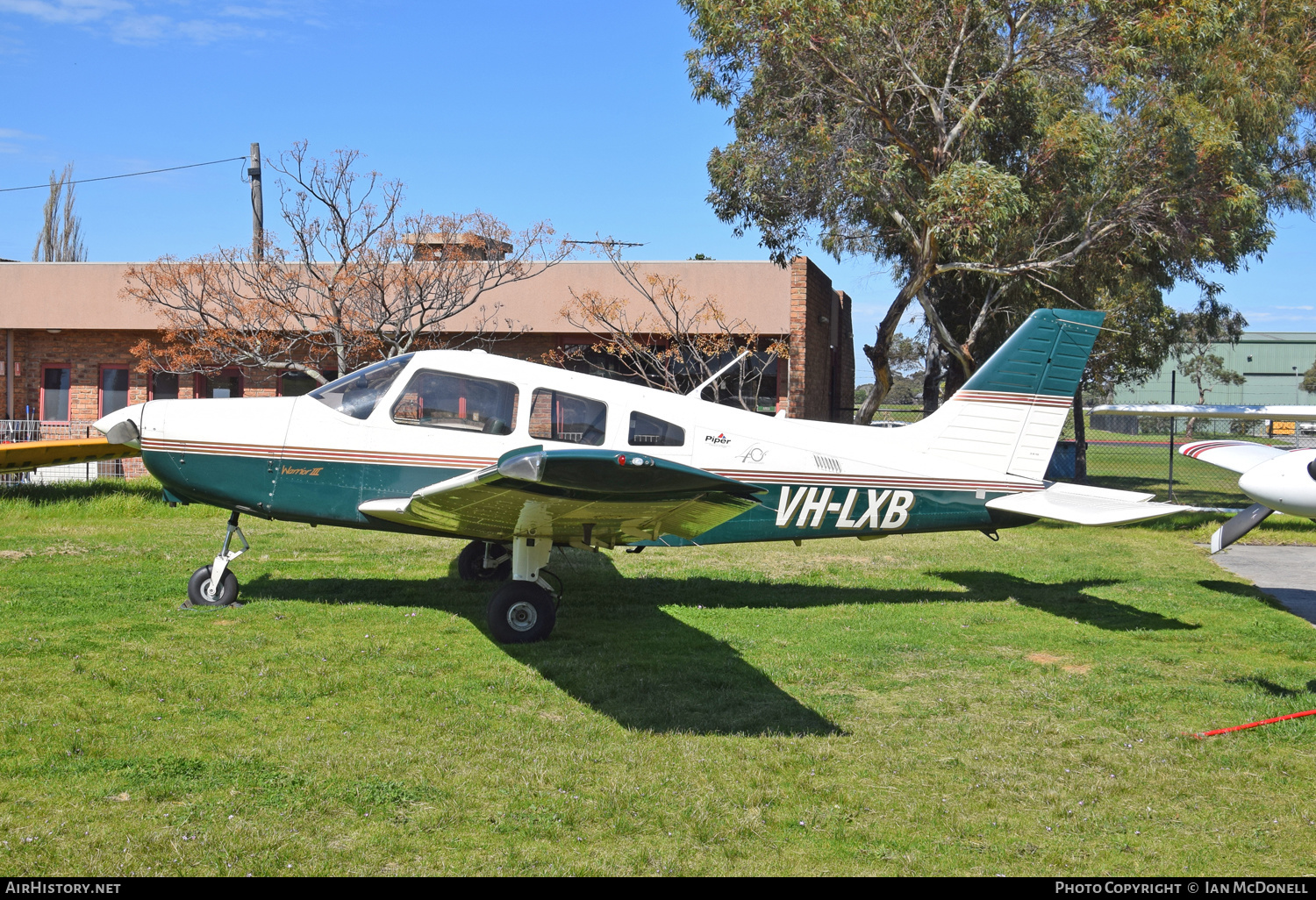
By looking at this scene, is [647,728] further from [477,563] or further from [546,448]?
[477,563]

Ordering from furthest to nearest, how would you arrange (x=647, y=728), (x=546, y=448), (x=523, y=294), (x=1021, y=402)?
1. (x=523, y=294)
2. (x=1021, y=402)
3. (x=546, y=448)
4. (x=647, y=728)

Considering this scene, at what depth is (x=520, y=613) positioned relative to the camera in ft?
23.8

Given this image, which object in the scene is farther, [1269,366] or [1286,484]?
[1269,366]

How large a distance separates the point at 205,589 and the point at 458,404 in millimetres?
2718

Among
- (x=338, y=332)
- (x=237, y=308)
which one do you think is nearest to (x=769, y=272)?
(x=338, y=332)

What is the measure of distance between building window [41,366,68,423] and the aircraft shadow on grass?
637 inches

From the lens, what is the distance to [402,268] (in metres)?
17.5

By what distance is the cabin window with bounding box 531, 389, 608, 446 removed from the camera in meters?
7.59

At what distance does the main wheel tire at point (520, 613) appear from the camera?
7.19 m

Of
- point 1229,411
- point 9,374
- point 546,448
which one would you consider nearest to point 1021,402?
point 546,448

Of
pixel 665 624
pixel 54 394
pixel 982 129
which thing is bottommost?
pixel 665 624

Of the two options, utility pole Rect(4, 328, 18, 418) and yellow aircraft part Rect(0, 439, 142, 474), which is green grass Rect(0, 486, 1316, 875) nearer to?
yellow aircraft part Rect(0, 439, 142, 474)

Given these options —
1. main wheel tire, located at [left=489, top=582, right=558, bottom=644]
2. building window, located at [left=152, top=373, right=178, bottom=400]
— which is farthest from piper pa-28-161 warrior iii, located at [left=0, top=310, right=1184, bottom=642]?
building window, located at [left=152, top=373, right=178, bottom=400]

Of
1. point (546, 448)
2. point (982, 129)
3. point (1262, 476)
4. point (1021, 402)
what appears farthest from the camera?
point (982, 129)
